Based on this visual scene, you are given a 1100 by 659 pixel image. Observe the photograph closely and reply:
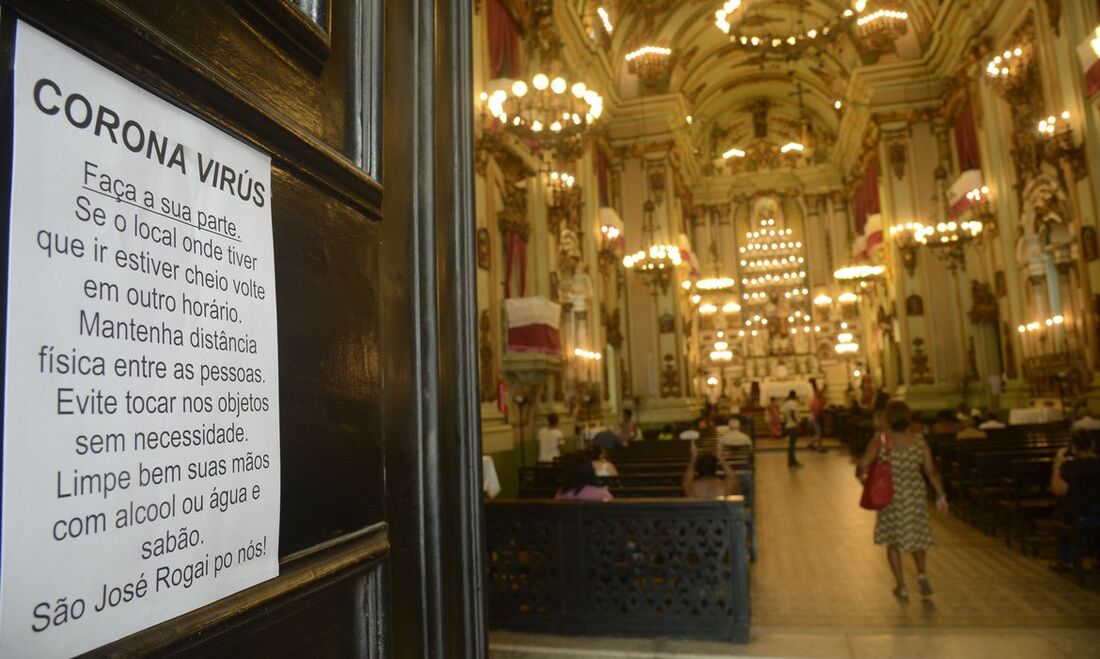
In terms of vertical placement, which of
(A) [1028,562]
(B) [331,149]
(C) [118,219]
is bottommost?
(A) [1028,562]

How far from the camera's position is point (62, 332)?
60 centimetres

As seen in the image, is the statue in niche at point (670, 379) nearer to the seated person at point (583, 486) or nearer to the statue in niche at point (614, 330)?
the statue in niche at point (614, 330)

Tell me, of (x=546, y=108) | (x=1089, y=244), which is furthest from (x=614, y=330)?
(x=546, y=108)

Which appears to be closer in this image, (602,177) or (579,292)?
(579,292)

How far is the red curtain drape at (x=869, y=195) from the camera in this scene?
21.5 meters

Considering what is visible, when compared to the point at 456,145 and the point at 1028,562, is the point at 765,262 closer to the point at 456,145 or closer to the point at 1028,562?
the point at 1028,562

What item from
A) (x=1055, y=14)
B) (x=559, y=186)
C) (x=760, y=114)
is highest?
(x=760, y=114)

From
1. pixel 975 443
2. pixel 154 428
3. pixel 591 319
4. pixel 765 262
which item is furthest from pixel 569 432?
pixel 765 262

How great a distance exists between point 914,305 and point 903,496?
15.2 meters

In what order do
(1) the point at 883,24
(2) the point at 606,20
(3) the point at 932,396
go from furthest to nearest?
(3) the point at 932,396 < (2) the point at 606,20 < (1) the point at 883,24

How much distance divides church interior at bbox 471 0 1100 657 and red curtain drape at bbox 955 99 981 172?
10cm

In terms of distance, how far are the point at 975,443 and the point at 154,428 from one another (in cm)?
1053

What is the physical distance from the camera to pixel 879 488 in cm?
529

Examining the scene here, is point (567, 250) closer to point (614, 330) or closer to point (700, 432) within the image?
point (700, 432)
